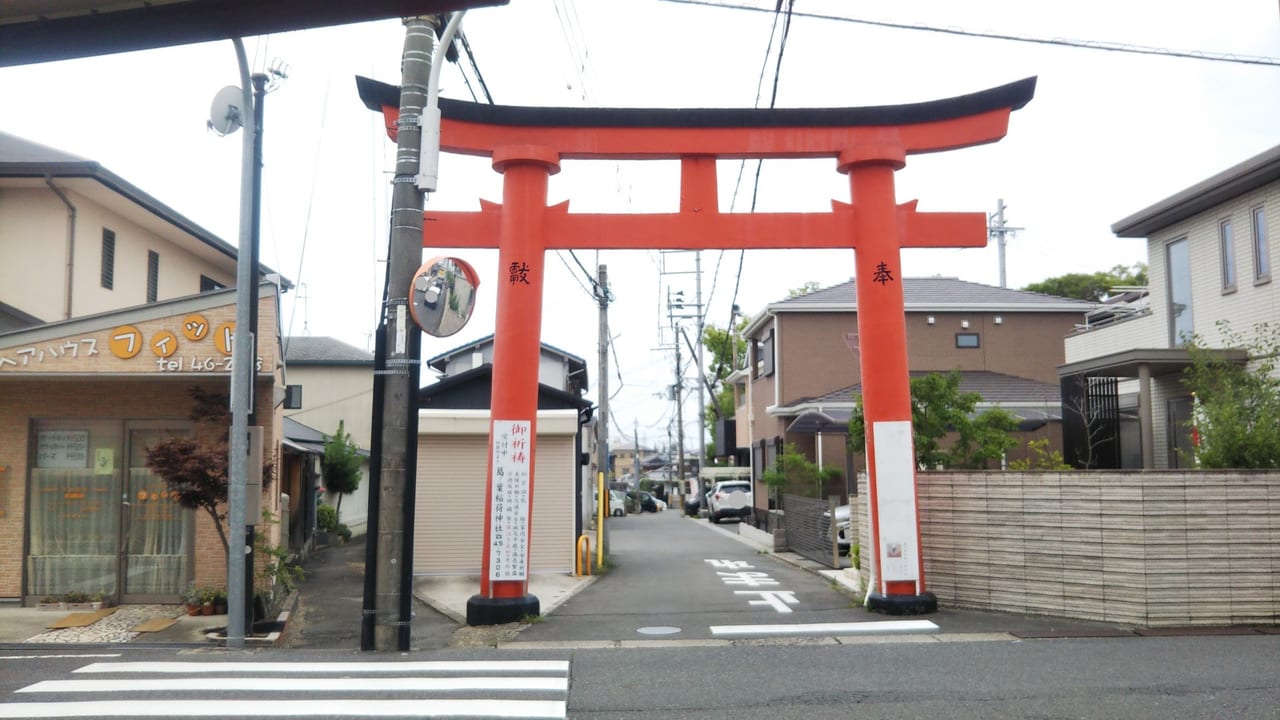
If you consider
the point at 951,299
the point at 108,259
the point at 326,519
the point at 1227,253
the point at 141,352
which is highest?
the point at 951,299

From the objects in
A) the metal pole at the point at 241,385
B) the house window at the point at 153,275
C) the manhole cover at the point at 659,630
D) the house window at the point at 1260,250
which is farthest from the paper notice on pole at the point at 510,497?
the house window at the point at 1260,250

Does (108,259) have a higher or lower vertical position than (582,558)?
higher

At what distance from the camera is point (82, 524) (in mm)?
13367

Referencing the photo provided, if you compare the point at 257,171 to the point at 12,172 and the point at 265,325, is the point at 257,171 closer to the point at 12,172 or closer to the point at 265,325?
the point at 265,325

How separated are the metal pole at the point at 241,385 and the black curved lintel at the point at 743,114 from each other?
5.55 ft

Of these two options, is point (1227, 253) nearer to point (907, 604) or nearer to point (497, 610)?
point (907, 604)

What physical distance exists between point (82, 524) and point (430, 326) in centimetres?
719

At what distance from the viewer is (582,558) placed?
18297 millimetres

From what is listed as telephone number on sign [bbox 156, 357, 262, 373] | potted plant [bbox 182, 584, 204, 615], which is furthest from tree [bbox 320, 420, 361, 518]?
telephone number on sign [bbox 156, 357, 262, 373]

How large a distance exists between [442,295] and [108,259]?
1155 centimetres

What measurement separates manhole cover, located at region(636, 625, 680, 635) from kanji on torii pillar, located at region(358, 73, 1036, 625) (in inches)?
64.6

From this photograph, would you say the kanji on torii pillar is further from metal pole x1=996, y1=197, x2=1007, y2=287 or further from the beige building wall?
metal pole x1=996, y1=197, x2=1007, y2=287

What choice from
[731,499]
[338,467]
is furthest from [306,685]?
[731,499]

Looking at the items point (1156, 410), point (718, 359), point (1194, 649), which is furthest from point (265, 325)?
point (718, 359)
